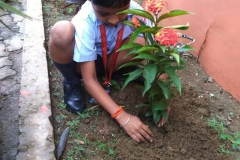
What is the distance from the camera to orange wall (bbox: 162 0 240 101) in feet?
7.17

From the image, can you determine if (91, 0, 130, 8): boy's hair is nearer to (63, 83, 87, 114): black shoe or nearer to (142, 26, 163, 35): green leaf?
(142, 26, 163, 35): green leaf

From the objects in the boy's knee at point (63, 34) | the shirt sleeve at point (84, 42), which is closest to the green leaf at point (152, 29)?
the shirt sleeve at point (84, 42)

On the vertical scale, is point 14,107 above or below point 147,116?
below

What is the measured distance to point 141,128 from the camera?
6.01 feet

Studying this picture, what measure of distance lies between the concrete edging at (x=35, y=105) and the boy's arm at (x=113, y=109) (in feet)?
1.20

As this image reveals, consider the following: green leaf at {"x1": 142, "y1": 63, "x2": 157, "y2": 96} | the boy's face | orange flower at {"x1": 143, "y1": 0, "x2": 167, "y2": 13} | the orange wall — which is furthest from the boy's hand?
the orange wall

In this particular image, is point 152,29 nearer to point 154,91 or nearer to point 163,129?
point 154,91

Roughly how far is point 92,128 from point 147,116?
1.24ft

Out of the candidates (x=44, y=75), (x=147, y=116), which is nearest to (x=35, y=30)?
(x=44, y=75)

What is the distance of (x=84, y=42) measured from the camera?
187 cm

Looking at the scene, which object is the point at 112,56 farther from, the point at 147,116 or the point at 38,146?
the point at 38,146

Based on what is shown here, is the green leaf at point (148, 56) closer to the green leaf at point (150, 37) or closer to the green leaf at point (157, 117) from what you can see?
the green leaf at point (150, 37)

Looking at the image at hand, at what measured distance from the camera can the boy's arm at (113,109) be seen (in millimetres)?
1824

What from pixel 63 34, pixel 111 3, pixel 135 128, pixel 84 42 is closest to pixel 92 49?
pixel 84 42
